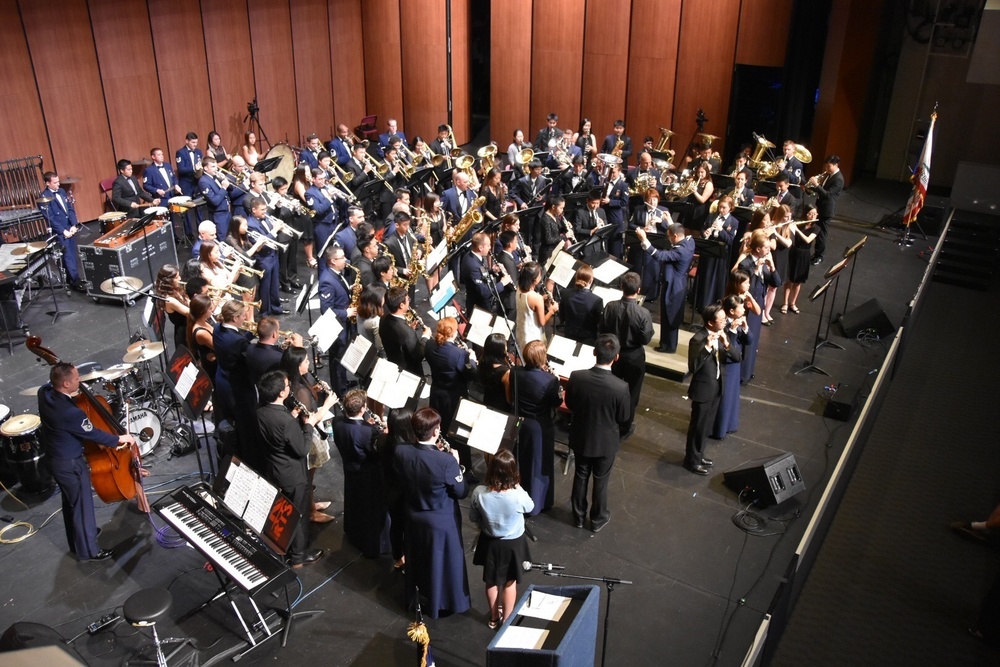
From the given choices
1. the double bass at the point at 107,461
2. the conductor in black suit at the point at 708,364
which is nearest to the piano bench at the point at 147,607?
the double bass at the point at 107,461

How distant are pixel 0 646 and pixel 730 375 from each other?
20.1 feet

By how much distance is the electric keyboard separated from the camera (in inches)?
203

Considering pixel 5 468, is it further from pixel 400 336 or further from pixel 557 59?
pixel 557 59

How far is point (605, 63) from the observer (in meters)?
17.8

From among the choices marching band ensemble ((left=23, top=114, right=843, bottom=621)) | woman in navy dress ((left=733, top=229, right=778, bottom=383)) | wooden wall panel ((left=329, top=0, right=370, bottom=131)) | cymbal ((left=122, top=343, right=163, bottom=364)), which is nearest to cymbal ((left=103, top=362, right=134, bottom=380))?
cymbal ((left=122, top=343, right=163, bottom=364))

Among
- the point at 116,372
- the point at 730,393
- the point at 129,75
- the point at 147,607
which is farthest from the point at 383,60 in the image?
the point at 147,607

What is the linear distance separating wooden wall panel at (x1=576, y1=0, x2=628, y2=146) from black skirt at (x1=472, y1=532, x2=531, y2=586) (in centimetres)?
1414

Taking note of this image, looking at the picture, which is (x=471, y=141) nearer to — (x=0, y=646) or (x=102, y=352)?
(x=102, y=352)

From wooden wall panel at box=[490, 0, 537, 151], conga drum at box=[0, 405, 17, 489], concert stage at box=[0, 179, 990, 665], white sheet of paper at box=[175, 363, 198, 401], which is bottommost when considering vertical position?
concert stage at box=[0, 179, 990, 665]

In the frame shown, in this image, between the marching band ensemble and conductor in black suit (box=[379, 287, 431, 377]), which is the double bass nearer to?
the marching band ensemble

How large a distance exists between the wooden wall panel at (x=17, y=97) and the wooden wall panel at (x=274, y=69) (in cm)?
477

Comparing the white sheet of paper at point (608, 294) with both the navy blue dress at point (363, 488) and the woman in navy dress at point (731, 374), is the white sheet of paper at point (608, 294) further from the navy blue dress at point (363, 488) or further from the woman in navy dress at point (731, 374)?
the navy blue dress at point (363, 488)

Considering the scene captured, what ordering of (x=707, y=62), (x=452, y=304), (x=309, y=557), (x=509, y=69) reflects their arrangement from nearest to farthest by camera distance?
(x=309, y=557)
(x=452, y=304)
(x=707, y=62)
(x=509, y=69)

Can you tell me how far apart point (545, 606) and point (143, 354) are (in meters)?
4.46
